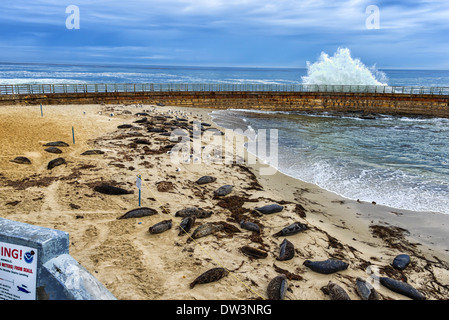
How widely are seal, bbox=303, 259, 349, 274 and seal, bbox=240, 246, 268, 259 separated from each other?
39.6 inches

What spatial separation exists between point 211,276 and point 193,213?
3102 mm

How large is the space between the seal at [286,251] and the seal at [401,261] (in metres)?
2.66

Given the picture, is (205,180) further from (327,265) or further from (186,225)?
(327,265)

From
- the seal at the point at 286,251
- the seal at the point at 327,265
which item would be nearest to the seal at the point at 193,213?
the seal at the point at 286,251

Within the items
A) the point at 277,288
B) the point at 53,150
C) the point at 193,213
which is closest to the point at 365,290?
the point at 277,288

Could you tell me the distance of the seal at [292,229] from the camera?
8.50 meters

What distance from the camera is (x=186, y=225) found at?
8211mm

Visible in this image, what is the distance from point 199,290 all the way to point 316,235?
4.35 m

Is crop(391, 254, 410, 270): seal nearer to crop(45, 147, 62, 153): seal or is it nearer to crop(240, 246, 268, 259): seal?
crop(240, 246, 268, 259): seal

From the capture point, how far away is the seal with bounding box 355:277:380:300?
6.05 meters

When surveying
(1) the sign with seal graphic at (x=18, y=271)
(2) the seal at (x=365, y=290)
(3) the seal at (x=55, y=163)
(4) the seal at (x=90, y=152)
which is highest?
(1) the sign with seal graphic at (x=18, y=271)

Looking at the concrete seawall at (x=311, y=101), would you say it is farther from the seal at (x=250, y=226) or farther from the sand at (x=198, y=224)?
the seal at (x=250, y=226)

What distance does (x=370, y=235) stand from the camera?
9.46 m
